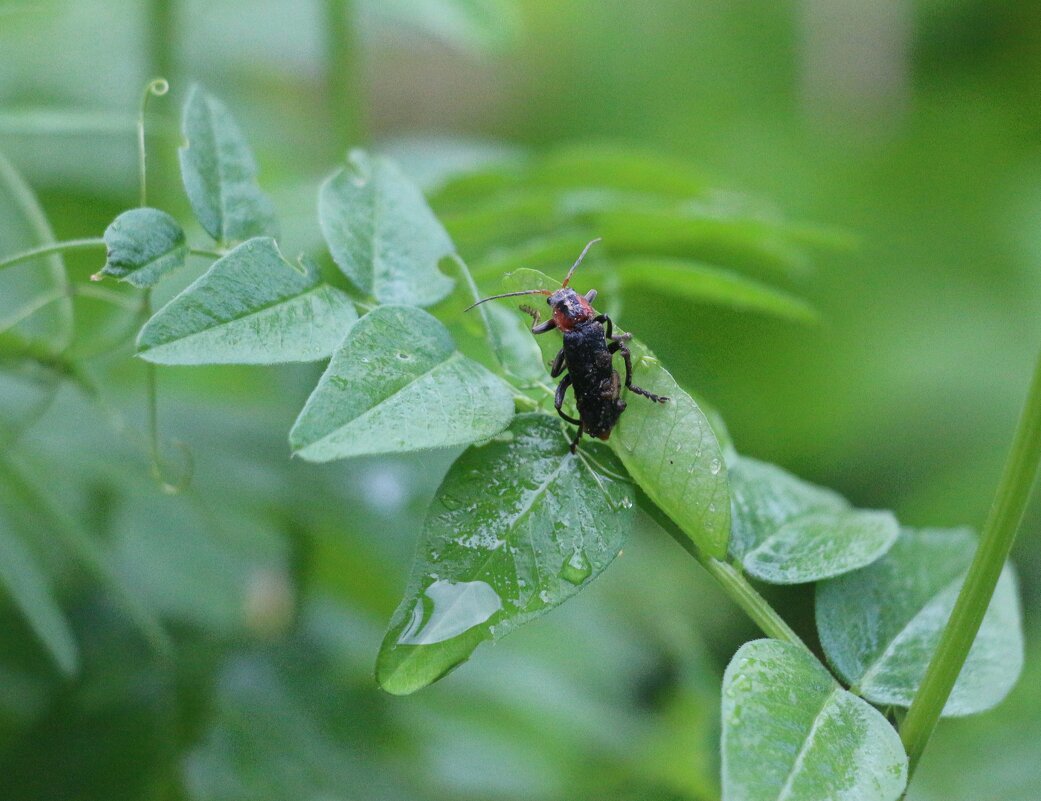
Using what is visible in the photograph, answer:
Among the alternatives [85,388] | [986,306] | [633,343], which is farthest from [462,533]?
[986,306]

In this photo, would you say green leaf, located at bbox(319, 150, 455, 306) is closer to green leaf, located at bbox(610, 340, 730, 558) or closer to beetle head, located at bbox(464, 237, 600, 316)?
beetle head, located at bbox(464, 237, 600, 316)

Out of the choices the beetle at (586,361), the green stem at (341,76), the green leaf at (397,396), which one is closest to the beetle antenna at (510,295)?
the beetle at (586,361)

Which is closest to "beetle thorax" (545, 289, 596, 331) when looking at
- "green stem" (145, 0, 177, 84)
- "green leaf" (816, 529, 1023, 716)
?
"green leaf" (816, 529, 1023, 716)

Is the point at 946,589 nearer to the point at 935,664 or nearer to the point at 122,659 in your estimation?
the point at 935,664

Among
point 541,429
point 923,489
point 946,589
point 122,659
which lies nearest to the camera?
point 541,429

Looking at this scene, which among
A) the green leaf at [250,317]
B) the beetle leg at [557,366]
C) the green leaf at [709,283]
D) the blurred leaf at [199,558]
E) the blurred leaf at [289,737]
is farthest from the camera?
the blurred leaf at [199,558]

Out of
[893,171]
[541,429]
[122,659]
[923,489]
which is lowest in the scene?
[923,489]

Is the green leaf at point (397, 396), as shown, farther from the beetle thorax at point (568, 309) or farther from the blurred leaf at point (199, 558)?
the blurred leaf at point (199, 558)
